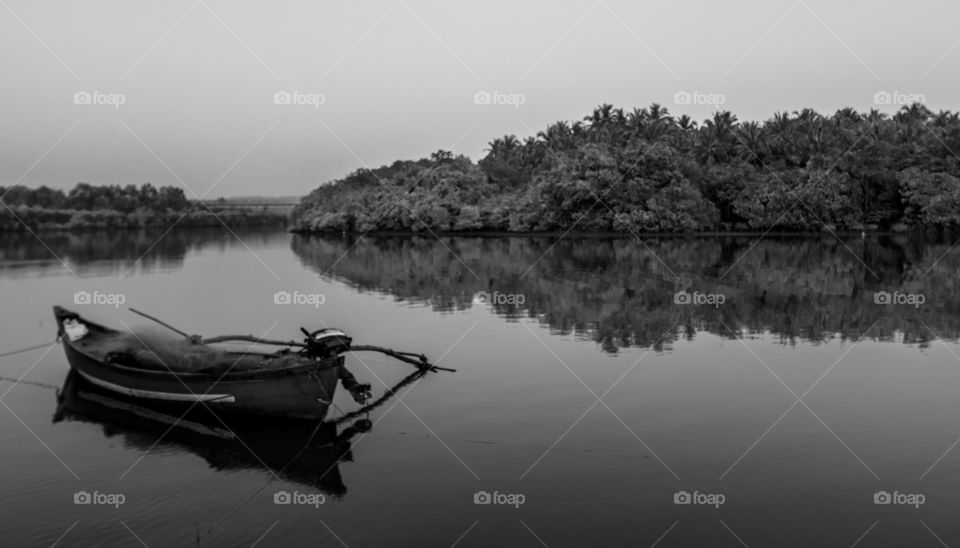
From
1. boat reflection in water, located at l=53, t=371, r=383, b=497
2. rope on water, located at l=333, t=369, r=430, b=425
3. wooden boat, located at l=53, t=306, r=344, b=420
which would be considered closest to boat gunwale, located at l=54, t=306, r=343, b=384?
wooden boat, located at l=53, t=306, r=344, b=420

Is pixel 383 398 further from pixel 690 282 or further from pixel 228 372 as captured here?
pixel 690 282

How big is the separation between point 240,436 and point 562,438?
720cm

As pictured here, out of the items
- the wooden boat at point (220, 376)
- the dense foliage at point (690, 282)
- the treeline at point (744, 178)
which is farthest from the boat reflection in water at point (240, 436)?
the treeline at point (744, 178)

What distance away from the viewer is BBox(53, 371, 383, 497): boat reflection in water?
15.6 metres

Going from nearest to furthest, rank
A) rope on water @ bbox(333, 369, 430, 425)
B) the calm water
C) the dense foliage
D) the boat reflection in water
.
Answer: the calm water, the boat reflection in water, rope on water @ bbox(333, 369, 430, 425), the dense foliage

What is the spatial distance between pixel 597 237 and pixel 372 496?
67.8 metres

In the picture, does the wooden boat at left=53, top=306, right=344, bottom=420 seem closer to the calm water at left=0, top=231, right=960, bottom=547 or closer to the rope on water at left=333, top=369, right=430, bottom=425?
the calm water at left=0, top=231, right=960, bottom=547

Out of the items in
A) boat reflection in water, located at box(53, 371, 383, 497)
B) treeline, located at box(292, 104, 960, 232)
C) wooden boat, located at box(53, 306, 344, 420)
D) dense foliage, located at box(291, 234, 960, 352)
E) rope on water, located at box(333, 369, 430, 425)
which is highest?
treeline, located at box(292, 104, 960, 232)

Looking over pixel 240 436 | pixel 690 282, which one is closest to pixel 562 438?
pixel 240 436

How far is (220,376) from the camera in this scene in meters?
17.6

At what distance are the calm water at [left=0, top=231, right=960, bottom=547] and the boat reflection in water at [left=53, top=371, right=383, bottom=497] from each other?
80 millimetres

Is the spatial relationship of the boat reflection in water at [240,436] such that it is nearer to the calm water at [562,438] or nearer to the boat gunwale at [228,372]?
the calm water at [562,438]

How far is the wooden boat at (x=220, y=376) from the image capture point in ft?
55.6

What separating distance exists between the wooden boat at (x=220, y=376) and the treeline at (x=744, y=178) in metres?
62.2
